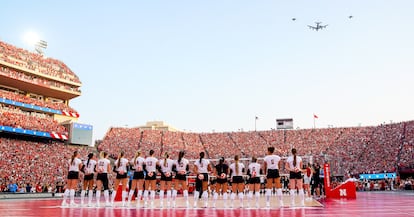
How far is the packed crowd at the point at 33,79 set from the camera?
53.2m

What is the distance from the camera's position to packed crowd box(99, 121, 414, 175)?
5447 cm

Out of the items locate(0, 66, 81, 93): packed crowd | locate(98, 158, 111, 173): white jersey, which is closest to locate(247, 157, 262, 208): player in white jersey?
locate(98, 158, 111, 173): white jersey

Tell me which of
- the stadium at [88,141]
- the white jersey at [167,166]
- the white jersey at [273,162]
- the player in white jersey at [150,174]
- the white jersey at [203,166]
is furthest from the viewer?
the stadium at [88,141]

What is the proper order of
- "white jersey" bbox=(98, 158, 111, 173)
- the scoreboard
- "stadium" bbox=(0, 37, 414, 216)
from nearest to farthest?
1. "white jersey" bbox=(98, 158, 111, 173)
2. "stadium" bbox=(0, 37, 414, 216)
3. the scoreboard

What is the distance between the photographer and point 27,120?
167 ft

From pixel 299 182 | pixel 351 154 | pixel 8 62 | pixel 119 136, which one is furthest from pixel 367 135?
pixel 8 62

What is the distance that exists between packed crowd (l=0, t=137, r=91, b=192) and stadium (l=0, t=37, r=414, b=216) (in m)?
0.11

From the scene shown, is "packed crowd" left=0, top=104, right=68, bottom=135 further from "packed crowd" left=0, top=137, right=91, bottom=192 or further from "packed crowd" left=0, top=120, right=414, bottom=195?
"packed crowd" left=0, top=137, right=91, bottom=192

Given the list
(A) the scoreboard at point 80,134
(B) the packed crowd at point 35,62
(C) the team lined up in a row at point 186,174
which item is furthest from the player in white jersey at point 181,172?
(B) the packed crowd at point 35,62

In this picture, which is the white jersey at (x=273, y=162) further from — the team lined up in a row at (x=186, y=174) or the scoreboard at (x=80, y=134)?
the scoreboard at (x=80, y=134)

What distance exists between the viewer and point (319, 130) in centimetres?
7031

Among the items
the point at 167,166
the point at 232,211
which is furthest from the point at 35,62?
the point at 232,211

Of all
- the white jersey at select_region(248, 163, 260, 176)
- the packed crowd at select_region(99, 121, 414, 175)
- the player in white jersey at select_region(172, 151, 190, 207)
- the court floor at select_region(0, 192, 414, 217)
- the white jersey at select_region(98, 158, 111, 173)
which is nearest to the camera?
the court floor at select_region(0, 192, 414, 217)

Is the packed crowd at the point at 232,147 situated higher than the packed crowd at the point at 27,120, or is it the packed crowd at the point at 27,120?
the packed crowd at the point at 27,120
